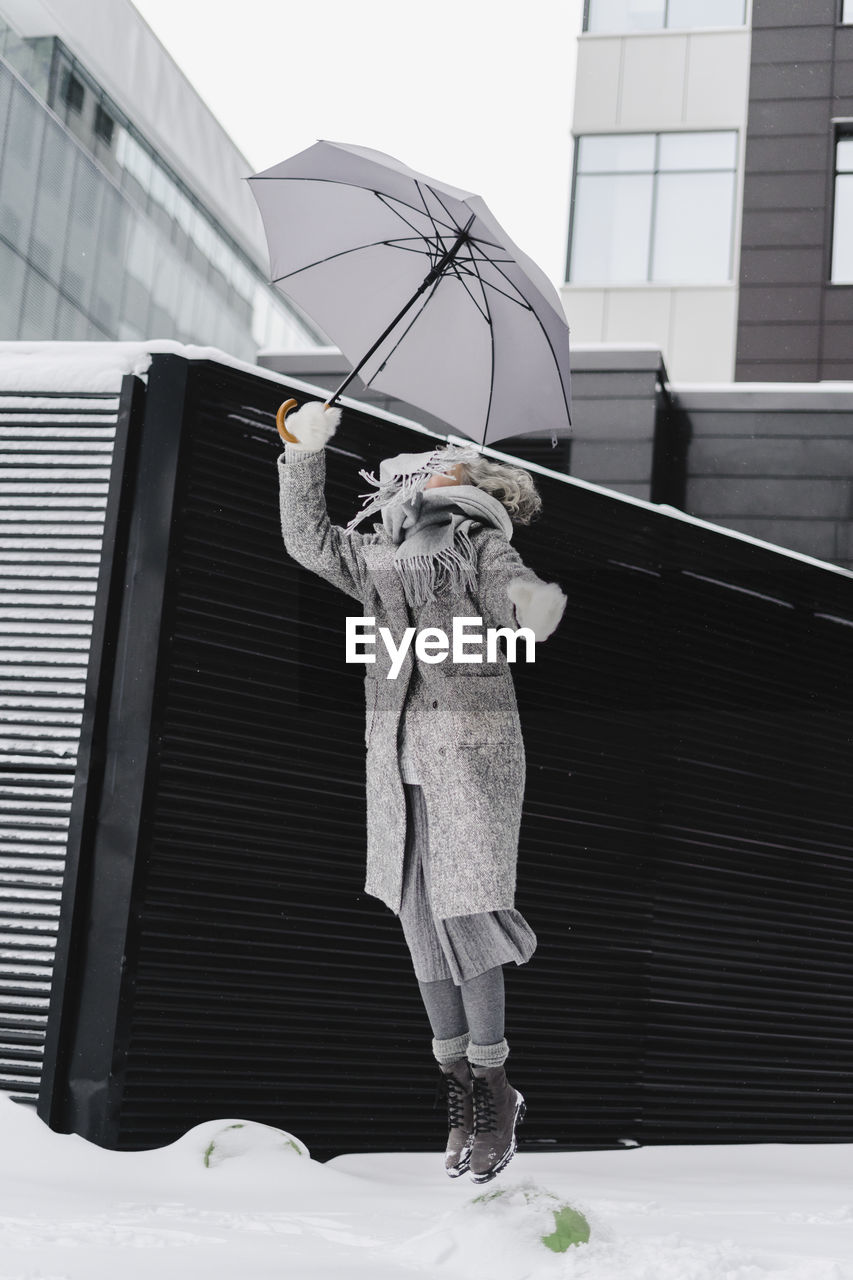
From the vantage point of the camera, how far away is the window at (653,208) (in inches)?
587

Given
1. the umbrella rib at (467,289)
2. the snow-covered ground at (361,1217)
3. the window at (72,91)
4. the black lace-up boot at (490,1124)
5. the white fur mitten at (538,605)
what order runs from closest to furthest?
the snow-covered ground at (361,1217) → the white fur mitten at (538,605) → the black lace-up boot at (490,1124) → the umbrella rib at (467,289) → the window at (72,91)

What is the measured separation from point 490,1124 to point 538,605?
1.35 meters

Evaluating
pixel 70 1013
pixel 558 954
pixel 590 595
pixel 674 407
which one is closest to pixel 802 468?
pixel 674 407

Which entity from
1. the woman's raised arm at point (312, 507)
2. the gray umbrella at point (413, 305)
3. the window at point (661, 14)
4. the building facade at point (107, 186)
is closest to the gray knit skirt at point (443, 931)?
the woman's raised arm at point (312, 507)

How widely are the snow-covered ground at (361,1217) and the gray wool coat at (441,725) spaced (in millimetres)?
813

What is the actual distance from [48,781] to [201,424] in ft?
4.30

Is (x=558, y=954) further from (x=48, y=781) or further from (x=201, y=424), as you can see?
(x=201, y=424)

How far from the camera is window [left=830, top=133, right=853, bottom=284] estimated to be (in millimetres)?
Result: 14312

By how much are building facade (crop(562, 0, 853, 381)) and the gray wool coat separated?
37.0 ft

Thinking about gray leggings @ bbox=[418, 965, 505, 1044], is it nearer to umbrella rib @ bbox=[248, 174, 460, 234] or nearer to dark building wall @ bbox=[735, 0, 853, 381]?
umbrella rib @ bbox=[248, 174, 460, 234]

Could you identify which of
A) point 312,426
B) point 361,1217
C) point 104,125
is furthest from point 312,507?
point 104,125

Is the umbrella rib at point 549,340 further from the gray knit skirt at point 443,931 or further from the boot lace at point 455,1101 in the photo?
the boot lace at point 455,1101

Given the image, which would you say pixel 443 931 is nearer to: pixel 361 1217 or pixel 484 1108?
pixel 484 1108

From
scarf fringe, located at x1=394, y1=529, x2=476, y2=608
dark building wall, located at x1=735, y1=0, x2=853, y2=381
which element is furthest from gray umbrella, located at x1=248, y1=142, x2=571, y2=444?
dark building wall, located at x1=735, y1=0, x2=853, y2=381
